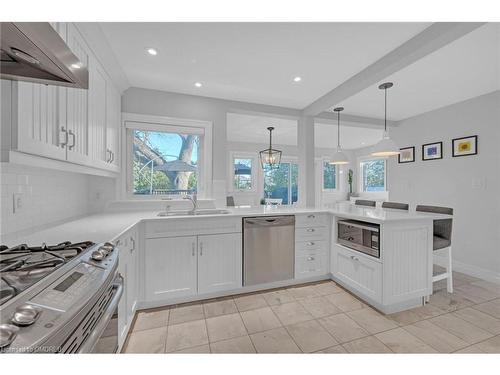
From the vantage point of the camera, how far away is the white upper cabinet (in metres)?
1.00

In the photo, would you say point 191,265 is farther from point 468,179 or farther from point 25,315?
point 468,179

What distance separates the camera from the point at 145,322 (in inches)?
72.9

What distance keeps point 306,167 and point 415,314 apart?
2.13 metres

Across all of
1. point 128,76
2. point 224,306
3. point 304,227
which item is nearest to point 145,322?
point 224,306

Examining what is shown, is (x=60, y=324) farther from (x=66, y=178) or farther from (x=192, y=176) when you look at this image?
(x=192, y=176)

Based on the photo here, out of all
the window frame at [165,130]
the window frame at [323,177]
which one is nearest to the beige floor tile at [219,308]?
→ the window frame at [165,130]

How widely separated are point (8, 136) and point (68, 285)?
746mm

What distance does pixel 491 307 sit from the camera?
6.82 ft

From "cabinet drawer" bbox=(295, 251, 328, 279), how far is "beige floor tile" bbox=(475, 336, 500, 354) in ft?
4.31

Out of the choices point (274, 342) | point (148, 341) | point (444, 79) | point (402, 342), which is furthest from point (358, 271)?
point (444, 79)

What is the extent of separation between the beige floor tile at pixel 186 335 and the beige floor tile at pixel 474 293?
107 inches

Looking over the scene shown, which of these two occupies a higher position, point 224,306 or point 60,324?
point 60,324

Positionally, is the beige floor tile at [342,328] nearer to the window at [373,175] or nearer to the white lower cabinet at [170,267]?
the white lower cabinet at [170,267]

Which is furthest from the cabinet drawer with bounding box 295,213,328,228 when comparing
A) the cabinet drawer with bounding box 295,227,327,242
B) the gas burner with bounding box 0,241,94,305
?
the gas burner with bounding box 0,241,94,305
